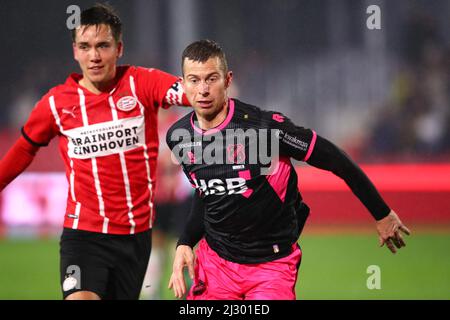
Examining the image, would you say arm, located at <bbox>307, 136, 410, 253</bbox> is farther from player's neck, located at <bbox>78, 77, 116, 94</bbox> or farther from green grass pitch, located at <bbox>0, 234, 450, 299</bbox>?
green grass pitch, located at <bbox>0, 234, 450, 299</bbox>

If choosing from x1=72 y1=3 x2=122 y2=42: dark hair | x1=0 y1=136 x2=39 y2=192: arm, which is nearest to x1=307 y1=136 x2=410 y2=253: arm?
x1=72 y1=3 x2=122 y2=42: dark hair

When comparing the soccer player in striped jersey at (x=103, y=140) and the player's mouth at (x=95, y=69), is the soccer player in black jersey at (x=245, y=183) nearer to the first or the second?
the soccer player in striped jersey at (x=103, y=140)

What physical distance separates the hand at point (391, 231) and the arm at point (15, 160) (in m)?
2.11

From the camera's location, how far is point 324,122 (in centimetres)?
1188

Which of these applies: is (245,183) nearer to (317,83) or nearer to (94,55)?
(94,55)

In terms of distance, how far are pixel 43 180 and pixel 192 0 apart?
3928 mm

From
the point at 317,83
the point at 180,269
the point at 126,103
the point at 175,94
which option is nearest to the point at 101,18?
the point at 126,103

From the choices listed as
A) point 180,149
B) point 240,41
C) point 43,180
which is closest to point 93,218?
point 180,149

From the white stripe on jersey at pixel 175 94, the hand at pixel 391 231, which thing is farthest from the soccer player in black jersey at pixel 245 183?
the white stripe on jersey at pixel 175 94

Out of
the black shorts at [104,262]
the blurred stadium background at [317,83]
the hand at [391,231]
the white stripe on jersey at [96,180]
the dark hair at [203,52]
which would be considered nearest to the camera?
the hand at [391,231]

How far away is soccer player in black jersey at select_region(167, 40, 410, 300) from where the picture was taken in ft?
13.3

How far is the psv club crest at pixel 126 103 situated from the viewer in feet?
15.5

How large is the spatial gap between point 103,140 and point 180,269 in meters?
1.01

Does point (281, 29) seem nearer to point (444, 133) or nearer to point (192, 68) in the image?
point (444, 133)
